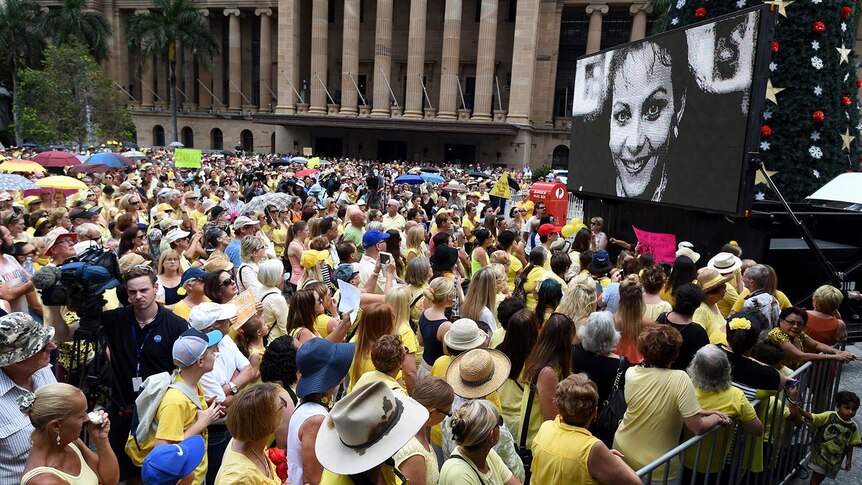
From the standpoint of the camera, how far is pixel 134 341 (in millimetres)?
4203

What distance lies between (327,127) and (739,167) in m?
42.0

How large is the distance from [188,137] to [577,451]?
59.6 metres

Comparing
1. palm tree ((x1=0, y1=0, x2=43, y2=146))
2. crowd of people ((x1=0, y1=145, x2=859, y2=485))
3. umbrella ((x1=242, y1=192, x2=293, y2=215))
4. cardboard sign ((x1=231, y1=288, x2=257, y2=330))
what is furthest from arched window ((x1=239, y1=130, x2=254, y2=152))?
cardboard sign ((x1=231, y1=288, x2=257, y2=330))

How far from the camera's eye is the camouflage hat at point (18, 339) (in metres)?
3.15

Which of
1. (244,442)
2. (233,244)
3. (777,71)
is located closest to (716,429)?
(244,442)

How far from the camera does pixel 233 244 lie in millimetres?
8211

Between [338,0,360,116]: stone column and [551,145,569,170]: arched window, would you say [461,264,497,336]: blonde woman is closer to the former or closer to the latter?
[338,0,360,116]: stone column

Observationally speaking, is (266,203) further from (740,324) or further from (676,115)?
(740,324)

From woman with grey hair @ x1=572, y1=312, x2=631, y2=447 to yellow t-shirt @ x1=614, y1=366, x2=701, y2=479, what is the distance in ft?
1.01

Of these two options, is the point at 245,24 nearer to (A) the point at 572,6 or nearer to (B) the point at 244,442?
(A) the point at 572,6

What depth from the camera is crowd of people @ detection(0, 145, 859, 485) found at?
2830 mm

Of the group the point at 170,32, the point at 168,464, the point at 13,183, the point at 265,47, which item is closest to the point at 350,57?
the point at 265,47

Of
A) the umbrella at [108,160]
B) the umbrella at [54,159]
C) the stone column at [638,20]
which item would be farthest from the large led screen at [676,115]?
the stone column at [638,20]

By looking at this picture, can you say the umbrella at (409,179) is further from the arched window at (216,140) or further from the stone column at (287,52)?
the arched window at (216,140)
